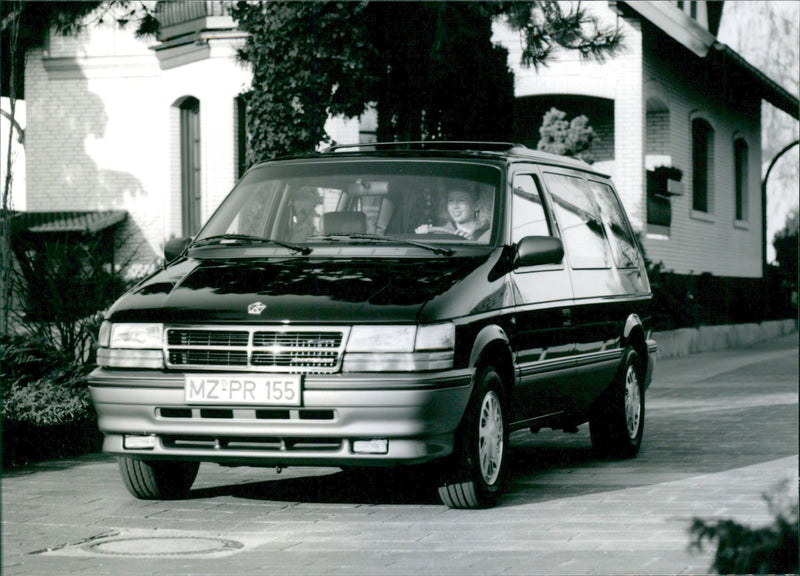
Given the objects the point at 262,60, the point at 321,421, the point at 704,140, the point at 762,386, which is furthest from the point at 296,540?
the point at 704,140

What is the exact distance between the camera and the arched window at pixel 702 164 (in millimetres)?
29422

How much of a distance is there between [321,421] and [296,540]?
60 cm

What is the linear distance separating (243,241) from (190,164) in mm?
16611

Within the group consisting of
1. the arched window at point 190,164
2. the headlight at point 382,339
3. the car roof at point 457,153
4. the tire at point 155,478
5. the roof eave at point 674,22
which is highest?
the roof eave at point 674,22

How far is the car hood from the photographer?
22.7ft

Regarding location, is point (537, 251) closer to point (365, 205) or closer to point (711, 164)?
point (365, 205)

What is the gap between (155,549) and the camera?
6.31m

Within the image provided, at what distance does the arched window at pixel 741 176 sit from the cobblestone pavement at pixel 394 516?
23228 mm

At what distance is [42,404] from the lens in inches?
380

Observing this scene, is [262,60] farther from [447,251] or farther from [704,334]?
[704,334]

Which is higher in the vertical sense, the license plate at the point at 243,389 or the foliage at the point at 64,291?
the foliage at the point at 64,291

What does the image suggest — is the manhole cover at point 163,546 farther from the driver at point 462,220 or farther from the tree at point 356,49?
the tree at point 356,49

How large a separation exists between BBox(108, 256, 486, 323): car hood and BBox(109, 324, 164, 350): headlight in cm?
4

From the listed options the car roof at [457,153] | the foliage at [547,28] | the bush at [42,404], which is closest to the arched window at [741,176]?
the foliage at [547,28]
